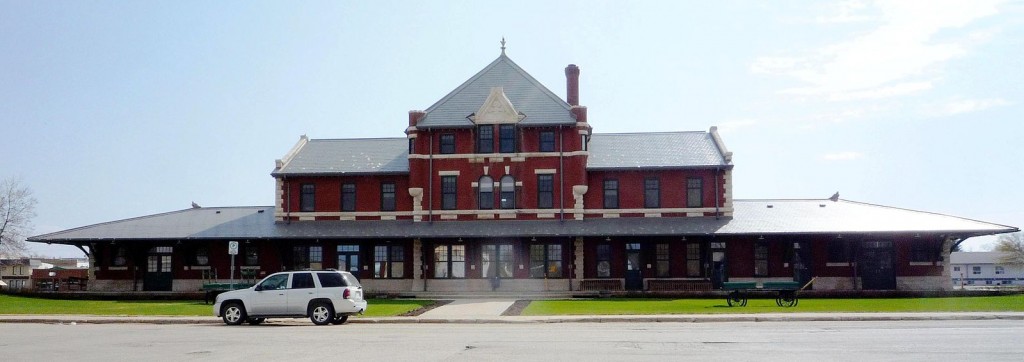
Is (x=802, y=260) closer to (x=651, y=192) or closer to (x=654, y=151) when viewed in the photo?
(x=651, y=192)

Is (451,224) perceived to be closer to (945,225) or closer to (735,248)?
(735,248)

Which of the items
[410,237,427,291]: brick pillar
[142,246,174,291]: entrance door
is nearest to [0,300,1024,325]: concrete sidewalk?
[410,237,427,291]: brick pillar

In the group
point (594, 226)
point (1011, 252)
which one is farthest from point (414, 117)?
point (1011, 252)

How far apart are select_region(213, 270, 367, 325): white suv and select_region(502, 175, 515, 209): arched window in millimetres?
19178

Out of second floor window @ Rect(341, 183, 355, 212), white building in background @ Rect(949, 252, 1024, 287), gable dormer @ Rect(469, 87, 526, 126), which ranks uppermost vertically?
gable dormer @ Rect(469, 87, 526, 126)

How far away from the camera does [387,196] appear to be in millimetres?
45469

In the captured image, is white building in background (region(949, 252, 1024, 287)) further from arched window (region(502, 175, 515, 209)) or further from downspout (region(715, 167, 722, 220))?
arched window (region(502, 175, 515, 209))

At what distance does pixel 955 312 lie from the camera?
26.5 m

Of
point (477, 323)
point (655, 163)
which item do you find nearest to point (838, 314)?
point (477, 323)

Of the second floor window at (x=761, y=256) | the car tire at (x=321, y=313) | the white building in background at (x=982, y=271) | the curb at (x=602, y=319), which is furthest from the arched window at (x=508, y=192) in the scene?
the white building in background at (x=982, y=271)

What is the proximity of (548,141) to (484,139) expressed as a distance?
3.05 m

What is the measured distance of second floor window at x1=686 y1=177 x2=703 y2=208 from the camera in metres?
43.7

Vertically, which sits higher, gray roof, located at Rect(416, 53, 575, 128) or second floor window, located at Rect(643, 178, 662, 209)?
gray roof, located at Rect(416, 53, 575, 128)

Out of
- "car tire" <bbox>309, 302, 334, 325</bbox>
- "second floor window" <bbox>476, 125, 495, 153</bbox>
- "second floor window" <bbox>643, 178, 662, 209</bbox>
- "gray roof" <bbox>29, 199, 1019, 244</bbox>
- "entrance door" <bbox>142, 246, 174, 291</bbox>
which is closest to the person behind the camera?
"car tire" <bbox>309, 302, 334, 325</bbox>
